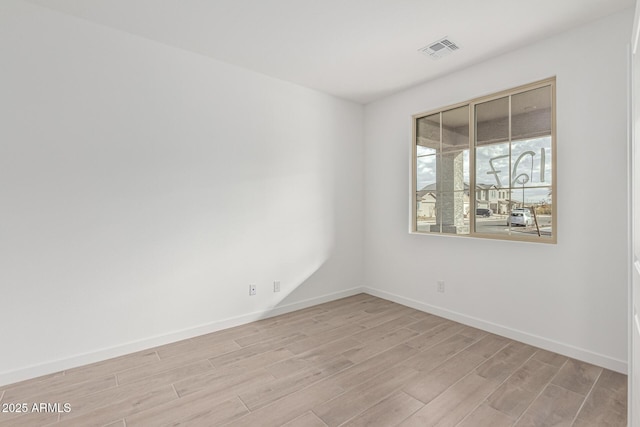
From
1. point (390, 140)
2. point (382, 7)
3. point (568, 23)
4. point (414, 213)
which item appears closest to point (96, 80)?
point (382, 7)

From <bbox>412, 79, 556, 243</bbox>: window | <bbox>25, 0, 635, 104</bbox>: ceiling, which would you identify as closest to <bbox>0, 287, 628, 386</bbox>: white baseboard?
<bbox>412, 79, 556, 243</bbox>: window

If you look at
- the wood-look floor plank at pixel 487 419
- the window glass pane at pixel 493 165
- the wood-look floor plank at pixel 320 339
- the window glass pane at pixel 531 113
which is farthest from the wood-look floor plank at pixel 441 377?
the window glass pane at pixel 531 113

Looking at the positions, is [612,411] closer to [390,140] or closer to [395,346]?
[395,346]

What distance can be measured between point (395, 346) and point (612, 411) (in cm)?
140

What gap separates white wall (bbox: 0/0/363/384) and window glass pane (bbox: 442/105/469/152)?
1497 mm

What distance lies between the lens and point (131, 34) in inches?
105

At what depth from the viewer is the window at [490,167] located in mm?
2795

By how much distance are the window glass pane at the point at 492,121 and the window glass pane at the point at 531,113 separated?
7 cm

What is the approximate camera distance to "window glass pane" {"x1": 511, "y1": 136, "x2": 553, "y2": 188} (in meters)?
2.77

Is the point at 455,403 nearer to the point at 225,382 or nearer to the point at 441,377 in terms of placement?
the point at 441,377

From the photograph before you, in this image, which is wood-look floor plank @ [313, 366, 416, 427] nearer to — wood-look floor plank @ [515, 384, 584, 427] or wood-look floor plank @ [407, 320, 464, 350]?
wood-look floor plank @ [407, 320, 464, 350]

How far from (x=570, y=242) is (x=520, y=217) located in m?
0.44

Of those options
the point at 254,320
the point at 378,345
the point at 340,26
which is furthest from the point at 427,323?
the point at 340,26

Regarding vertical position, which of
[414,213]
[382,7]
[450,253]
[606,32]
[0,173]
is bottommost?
[450,253]
